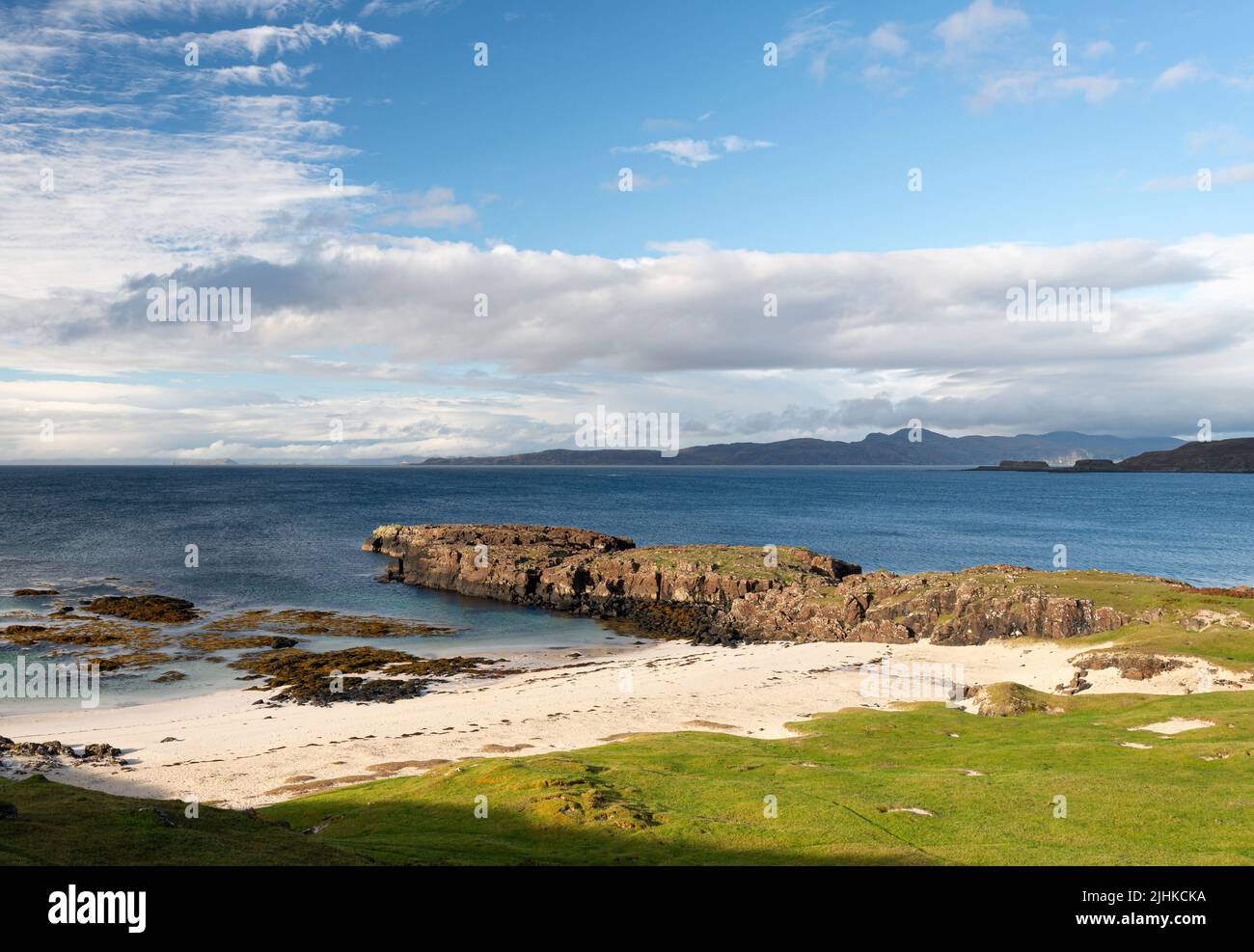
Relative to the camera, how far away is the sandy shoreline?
35.2 metres

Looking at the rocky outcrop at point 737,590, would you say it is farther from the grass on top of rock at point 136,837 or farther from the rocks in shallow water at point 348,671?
the grass on top of rock at point 136,837

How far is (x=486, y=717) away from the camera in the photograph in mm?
45188

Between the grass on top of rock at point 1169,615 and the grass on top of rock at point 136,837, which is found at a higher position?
the grass on top of rock at point 136,837

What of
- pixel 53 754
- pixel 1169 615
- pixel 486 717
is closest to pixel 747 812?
pixel 486 717

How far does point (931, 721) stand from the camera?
40031mm

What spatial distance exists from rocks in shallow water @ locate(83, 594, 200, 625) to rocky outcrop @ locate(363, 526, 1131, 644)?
2758cm

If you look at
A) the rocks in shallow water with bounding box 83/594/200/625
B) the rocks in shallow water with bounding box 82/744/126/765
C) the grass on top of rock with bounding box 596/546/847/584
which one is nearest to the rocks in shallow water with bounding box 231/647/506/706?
the rocks in shallow water with bounding box 82/744/126/765

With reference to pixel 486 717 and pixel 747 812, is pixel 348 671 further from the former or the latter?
pixel 747 812

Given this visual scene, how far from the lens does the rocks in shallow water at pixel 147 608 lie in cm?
7425

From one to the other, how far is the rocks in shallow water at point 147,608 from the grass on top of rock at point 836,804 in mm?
56297

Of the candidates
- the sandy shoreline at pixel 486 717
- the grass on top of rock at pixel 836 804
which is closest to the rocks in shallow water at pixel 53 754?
the sandy shoreline at pixel 486 717

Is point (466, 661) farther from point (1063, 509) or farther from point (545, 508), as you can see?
point (1063, 509)

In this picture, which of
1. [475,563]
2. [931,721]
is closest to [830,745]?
[931,721]

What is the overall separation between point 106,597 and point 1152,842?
93.2 m
